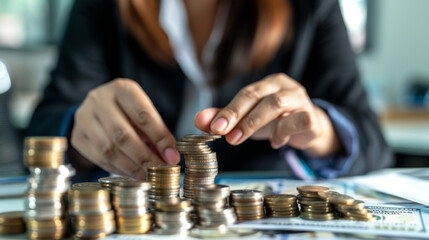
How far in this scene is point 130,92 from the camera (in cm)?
74

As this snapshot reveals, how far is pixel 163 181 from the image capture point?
622 mm

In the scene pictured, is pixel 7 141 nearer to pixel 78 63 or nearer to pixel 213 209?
pixel 78 63

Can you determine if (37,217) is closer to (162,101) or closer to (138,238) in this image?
(138,238)

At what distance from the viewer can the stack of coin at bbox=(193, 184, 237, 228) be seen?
1.75 feet

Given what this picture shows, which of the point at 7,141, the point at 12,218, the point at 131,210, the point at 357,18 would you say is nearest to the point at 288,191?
the point at 131,210

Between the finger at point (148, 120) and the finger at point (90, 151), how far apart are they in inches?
3.6

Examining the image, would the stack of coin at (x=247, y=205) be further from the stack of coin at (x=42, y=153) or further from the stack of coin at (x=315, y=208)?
the stack of coin at (x=42, y=153)

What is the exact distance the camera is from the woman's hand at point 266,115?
2.24 ft

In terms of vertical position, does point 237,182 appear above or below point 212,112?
below

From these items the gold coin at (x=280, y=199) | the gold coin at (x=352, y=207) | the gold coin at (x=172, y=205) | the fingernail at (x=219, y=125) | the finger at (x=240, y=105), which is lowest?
the gold coin at (x=352, y=207)

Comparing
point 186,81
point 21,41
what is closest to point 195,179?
point 186,81

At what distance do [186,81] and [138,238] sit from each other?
2.72 ft

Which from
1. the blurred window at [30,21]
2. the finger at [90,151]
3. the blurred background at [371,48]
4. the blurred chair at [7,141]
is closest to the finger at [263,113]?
the finger at [90,151]

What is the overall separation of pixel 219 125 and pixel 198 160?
6 centimetres
